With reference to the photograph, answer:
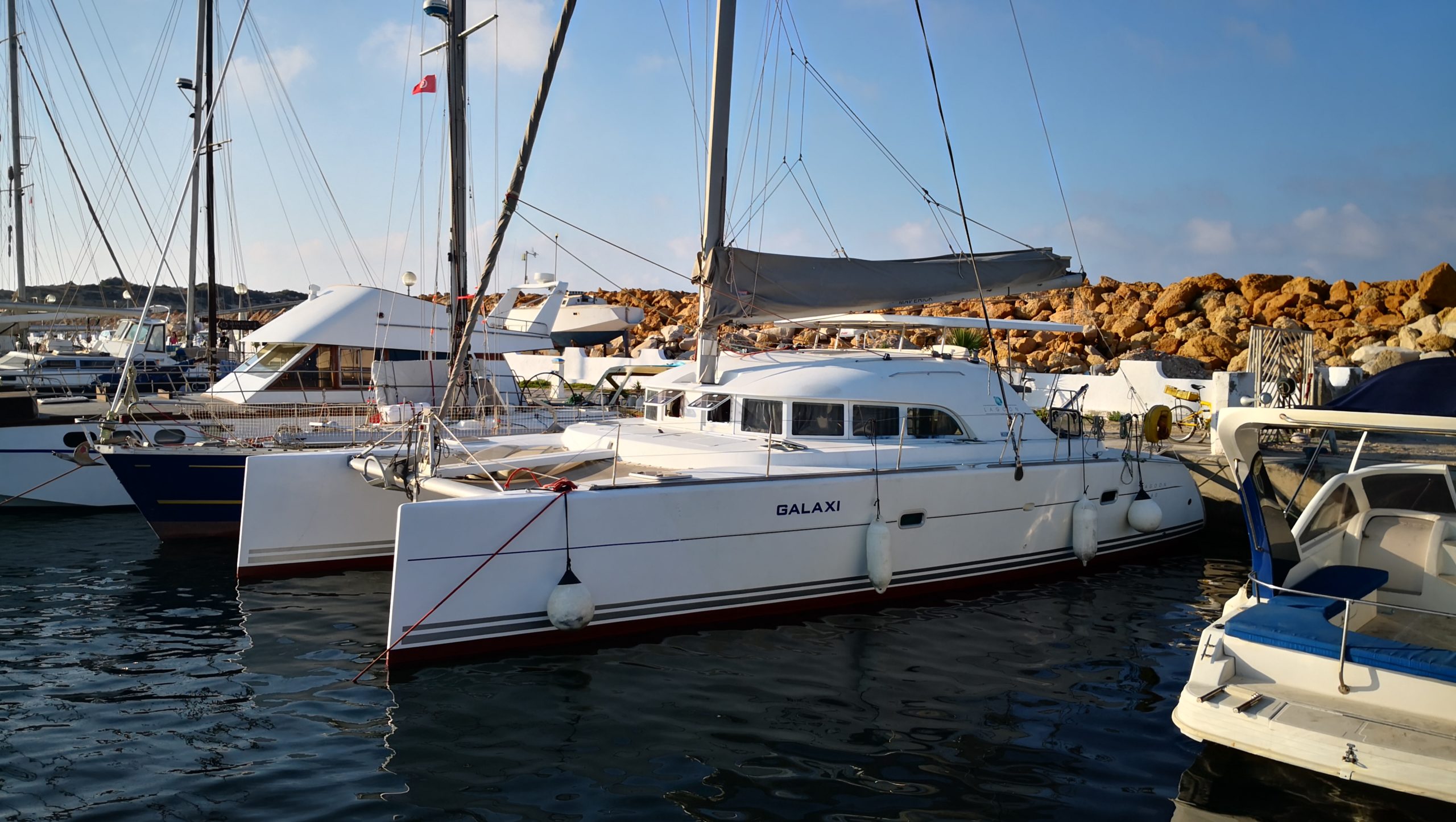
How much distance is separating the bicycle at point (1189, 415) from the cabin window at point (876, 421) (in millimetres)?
7758

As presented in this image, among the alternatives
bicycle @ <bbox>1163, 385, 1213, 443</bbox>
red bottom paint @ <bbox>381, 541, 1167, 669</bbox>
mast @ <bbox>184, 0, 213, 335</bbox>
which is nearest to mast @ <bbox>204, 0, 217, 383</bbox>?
Result: mast @ <bbox>184, 0, 213, 335</bbox>

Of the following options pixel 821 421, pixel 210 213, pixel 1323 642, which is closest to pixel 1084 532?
pixel 821 421

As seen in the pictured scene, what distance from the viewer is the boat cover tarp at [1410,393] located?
5438 mm

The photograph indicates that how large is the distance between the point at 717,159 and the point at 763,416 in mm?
2792

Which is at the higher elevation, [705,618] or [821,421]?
[821,421]

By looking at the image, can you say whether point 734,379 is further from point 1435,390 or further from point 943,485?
point 1435,390

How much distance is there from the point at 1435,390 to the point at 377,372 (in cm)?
1289

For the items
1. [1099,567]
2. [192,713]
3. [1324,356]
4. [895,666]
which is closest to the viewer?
[192,713]

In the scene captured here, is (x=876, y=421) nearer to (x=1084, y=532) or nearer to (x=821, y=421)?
(x=821, y=421)

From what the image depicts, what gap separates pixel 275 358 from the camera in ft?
46.7

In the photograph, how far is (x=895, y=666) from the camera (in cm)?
705

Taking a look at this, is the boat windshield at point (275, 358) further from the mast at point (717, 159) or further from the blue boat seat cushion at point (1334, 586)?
the blue boat seat cushion at point (1334, 586)

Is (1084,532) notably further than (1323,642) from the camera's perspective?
Yes

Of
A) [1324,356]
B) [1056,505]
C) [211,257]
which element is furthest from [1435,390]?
→ [1324,356]
